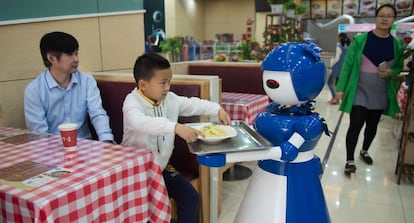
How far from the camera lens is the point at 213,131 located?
54.0 inches

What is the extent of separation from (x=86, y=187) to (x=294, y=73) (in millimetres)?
924

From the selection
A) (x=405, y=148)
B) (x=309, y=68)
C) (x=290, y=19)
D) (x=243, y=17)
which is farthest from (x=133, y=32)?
(x=243, y=17)

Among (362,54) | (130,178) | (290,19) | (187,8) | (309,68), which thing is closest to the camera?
(130,178)

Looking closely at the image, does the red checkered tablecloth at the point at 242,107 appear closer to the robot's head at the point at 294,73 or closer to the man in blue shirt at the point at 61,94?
the man in blue shirt at the point at 61,94

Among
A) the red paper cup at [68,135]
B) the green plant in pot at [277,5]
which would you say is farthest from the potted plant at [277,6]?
the red paper cup at [68,135]

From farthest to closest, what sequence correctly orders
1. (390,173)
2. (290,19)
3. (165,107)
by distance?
(290,19), (390,173), (165,107)

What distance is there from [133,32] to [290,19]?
2.98 meters

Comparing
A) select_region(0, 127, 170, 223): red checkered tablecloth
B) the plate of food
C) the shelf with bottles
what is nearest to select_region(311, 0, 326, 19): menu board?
the shelf with bottles

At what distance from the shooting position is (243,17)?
11.6 m

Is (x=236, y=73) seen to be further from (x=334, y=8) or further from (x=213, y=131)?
(x=334, y=8)

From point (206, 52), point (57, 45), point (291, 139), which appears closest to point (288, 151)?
point (291, 139)

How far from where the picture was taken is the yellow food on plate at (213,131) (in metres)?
1.34

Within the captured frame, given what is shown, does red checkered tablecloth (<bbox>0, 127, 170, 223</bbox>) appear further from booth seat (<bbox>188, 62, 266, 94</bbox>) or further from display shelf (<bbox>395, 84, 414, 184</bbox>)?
booth seat (<bbox>188, 62, 266, 94</bbox>)

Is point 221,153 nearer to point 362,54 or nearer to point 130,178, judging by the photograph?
point 130,178
